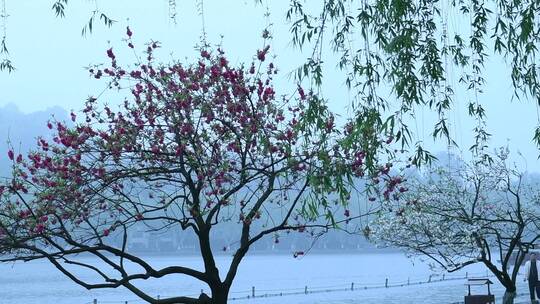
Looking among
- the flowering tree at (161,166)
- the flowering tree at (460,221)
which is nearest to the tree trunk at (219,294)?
the flowering tree at (161,166)

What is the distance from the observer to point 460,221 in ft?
95.8

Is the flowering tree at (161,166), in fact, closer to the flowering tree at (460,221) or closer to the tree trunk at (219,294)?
the tree trunk at (219,294)

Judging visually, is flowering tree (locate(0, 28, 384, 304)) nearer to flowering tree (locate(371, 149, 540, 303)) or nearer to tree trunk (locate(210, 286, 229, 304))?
tree trunk (locate(210, 286, 229, 304))

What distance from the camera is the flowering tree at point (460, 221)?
28.2 meters

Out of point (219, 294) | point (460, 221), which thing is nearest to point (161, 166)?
point (219, 294)

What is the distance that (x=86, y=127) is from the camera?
16.8 metres

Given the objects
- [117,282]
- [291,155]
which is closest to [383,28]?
[291,155]

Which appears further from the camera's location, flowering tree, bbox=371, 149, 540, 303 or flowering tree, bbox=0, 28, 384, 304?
flowering tree, bbox=371, 149, 540, 303

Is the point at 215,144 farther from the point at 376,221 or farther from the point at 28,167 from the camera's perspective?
the point at 376,221

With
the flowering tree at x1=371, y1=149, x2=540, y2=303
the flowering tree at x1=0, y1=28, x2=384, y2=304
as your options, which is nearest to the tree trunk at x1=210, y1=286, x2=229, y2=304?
the flowering tree at x1=0, y1=28, x2=384, y2=304

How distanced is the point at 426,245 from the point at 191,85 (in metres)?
14.7

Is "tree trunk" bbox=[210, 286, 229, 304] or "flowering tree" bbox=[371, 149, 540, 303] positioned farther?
"flowering tree" bbox=[371, 149, 540, 303]

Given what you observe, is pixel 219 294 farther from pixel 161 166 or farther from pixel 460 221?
pixel 460 221

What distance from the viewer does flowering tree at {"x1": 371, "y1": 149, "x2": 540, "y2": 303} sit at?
28.2m
